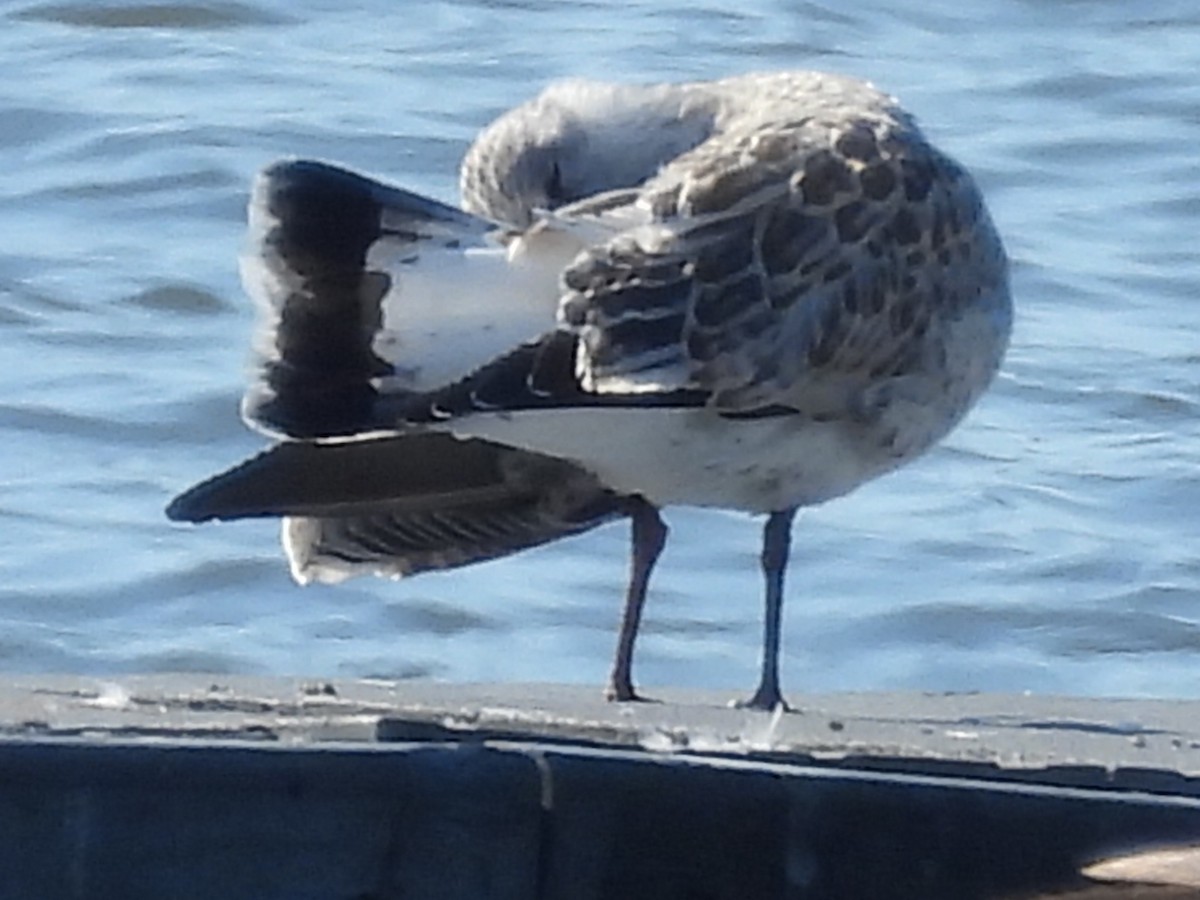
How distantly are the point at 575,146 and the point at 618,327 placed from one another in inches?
20.6

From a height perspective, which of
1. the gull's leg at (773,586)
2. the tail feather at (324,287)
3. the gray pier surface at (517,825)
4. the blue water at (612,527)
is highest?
the tail feather at (324,287)

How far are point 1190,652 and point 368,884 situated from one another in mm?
3672

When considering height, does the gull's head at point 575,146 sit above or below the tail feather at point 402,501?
above

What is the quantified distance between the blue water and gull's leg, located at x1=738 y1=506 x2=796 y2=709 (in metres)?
0.87

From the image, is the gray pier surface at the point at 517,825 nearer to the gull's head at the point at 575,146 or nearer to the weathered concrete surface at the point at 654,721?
the weathered concrete surface at the point at 654,721

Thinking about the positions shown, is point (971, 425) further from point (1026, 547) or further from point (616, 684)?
point (616, 684)

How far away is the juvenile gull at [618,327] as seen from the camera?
4.17 m

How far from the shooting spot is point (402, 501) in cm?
464

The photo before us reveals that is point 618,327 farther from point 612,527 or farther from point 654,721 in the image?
point 612,527

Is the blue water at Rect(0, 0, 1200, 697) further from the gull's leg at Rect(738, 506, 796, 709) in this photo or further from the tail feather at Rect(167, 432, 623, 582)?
the tail feather at Rect(167, 432, 623, 582)

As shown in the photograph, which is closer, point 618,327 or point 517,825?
point 517,825

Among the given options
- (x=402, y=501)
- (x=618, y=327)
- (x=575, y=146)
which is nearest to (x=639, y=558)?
(x=402, y=501)

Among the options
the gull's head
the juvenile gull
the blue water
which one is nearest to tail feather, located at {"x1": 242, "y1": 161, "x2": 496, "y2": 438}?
the juvenile gull

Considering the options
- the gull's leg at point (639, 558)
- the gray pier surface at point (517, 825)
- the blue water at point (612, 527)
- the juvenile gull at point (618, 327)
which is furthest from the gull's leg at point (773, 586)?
the gray pier surface at point (517, 825)
